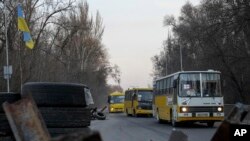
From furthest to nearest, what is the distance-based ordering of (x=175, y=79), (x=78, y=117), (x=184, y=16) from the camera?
1. (x=184, y=16)
2. (x=175, y=79)
3. (x=78, y=117)

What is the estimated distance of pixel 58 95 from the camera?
7.96 m

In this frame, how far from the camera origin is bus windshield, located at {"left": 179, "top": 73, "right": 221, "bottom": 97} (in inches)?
1156

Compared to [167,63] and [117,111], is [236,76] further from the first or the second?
[167,63]

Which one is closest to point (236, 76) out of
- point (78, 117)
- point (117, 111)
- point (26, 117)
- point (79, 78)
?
point (117, 111)

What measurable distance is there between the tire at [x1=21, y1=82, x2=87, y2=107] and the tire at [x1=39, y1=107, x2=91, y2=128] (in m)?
0.10

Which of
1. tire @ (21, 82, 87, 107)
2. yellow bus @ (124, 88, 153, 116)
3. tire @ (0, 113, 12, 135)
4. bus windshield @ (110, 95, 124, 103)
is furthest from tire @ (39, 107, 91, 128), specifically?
bus windshield @ (110, 95, 124, 103)

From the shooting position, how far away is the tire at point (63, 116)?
763 centimetres

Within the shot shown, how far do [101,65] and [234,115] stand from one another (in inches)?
3793

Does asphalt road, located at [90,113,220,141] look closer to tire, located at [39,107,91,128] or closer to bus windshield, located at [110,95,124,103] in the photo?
tire, located at [39,107,91,128]

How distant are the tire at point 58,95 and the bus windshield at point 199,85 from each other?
21.5 m

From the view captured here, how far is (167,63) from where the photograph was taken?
123 m

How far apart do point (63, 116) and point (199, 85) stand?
22.0 m

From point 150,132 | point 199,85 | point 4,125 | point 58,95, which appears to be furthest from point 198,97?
point 4,125

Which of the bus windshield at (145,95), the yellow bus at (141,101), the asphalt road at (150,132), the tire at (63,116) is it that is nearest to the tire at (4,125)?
the tire at (63,116)
